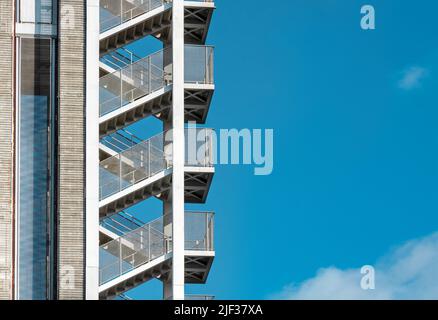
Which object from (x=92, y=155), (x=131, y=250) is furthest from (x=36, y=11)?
(x=131, y=250)

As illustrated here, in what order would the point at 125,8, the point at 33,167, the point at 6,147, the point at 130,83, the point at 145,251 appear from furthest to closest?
the point at 125,8, the point at 130,83, the point at 33,167, the point at 6,147, the point at 145,251

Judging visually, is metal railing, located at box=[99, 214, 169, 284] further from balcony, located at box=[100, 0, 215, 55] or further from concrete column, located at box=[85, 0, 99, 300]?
balcony, located at box=[100, 0, 215, 55]

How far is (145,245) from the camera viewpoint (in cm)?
5850

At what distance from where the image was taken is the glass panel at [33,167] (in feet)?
194

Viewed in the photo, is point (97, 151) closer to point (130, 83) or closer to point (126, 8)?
point (130, 83)

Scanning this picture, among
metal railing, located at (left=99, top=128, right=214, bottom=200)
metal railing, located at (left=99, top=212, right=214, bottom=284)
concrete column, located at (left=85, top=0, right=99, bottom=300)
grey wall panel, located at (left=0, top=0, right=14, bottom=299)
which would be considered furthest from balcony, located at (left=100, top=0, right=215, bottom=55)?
metal railing, located at (left=99, top=212, right=214, bottom=284)

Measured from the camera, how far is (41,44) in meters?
60.9

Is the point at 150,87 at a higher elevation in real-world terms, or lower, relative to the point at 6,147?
higher

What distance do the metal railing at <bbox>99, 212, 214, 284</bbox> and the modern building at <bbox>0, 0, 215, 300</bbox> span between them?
0.10 ft

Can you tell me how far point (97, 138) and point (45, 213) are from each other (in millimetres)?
2713

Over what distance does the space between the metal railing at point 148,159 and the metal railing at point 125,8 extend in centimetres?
388

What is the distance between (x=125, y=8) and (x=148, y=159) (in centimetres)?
496

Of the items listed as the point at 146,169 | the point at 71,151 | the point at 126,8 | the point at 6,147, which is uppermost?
the point at 126,8

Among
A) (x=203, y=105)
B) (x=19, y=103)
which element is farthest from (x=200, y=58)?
(x=19, y=103)
